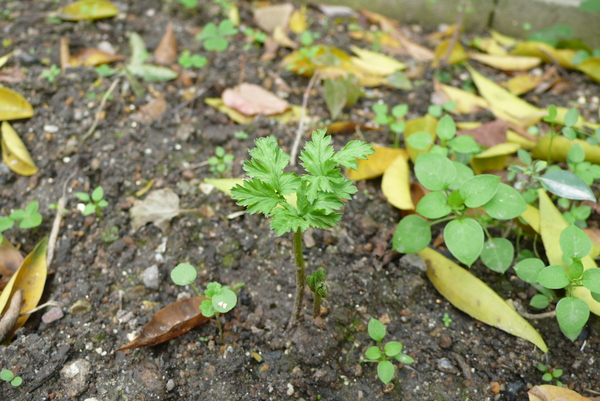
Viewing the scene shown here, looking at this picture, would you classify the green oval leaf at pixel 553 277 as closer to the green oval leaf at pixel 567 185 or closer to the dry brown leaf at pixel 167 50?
the green oval leaf at pixel 567 185

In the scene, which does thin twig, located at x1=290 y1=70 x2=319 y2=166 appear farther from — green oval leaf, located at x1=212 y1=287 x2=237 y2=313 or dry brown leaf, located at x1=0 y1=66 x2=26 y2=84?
dry brown leaf, located at x1=0 y1=66 x2=26 y2=84

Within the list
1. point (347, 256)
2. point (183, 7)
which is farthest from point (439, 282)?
point (183, 7)

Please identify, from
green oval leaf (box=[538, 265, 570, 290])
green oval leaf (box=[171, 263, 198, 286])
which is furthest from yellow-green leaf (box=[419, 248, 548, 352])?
green oval leaf (box=[171, 263, 198, 286])

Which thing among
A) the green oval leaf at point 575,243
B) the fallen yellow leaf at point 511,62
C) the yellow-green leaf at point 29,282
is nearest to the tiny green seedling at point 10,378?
the yellow-green leaf at point 29,282

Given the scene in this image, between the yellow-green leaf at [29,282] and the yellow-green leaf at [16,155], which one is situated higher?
the yellow-green leaf at [16,155]

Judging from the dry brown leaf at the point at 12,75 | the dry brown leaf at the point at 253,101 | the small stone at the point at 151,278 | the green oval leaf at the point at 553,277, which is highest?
the green oval leaf at the point at 553,277

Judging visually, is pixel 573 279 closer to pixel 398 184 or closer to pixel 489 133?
pixel 398 184

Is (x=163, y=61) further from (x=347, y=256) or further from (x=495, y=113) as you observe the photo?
(x=495, y=113)

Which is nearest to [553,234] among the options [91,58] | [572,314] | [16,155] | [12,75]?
[572,314]
